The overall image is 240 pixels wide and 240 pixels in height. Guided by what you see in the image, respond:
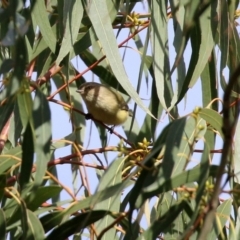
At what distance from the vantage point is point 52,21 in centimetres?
322

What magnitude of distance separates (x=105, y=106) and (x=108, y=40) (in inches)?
69.2

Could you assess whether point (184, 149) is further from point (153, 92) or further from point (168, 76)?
point (153, 92)

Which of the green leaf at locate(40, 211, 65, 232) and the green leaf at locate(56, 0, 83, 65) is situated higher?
the green leaf at locate(56, 0, 83, 65)

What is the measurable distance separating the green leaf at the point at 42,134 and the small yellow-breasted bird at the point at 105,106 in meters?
2.02

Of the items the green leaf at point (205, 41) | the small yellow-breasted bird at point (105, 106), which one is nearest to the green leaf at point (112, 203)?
the green leaf at point (205, 41)

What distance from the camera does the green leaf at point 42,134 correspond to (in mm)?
2059

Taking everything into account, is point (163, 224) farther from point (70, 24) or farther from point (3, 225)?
point (70, 24)

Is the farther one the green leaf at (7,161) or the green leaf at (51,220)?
the green leaf at (7,161)

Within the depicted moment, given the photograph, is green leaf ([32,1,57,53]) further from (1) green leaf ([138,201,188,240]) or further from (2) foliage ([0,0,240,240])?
(1) green leaf ([138,201,188,240])

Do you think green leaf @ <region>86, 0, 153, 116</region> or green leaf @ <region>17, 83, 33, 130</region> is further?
green leaf @ <region>86, 0, 153, 116</region>

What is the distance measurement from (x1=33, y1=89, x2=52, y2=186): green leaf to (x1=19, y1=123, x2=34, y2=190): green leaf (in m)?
0.16

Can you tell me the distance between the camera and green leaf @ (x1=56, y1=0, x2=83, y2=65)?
8.80 feet

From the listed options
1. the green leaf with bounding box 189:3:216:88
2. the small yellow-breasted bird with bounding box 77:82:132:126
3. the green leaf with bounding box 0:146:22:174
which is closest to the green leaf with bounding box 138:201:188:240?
the green leaf with bounding box 0:146:22:174

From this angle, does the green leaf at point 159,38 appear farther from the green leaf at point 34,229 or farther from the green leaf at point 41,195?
the green leaf at point 34,229
